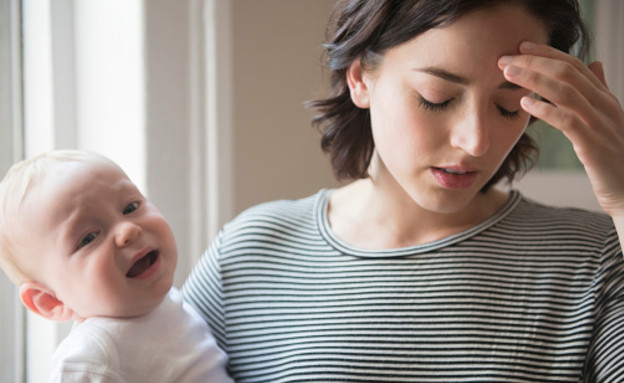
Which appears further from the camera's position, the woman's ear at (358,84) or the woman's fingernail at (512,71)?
the woman's ear at (358,84)

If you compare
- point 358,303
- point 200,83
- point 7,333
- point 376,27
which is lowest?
point 7,333

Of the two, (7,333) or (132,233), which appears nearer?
(132,233)

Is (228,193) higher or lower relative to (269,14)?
lower

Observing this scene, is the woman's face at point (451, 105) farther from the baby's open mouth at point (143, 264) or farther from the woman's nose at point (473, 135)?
the baby's open mouth at point (143, 264)

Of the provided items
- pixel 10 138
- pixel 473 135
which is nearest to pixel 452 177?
pixel 473 135

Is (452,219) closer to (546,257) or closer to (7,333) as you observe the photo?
(546,257)

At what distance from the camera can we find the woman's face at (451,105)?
3.04ft

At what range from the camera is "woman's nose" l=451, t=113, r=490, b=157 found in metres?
0.93

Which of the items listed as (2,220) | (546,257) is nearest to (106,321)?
(2,220)

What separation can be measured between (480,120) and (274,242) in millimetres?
528

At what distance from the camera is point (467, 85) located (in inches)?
36.9

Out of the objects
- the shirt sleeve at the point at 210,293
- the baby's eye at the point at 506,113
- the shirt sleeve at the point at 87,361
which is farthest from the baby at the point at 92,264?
the baby's eye at the point at 506,113

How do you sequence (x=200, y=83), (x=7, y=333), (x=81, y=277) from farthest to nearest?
(x=200, y=83)
(x=7, y=333)
(x=81, y=277)

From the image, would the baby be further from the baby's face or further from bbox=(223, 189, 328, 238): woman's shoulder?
bbox=(223, 189, 328, 238): woman's shoulder
